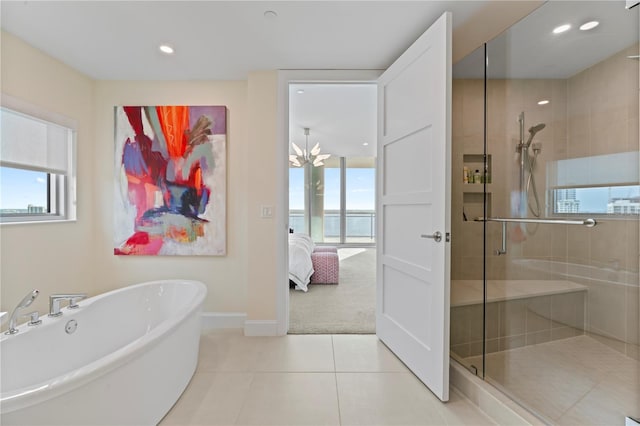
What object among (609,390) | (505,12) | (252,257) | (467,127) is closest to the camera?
(609,390)

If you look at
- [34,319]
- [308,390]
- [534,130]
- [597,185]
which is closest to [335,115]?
[534,130]

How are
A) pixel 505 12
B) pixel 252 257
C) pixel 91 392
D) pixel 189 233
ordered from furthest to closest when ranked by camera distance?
pixel 189 233
pixel 252 257
pixel 505 12
pixel 91 392

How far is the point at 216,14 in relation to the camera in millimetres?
1812

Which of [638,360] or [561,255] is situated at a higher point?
[561,255]

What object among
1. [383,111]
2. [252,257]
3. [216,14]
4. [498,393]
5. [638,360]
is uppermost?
[216,14]

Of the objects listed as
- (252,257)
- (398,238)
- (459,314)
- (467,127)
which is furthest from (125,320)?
(467,127)

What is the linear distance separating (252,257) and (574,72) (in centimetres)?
278

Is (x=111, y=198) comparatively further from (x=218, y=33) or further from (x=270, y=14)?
(x=270, y=14)

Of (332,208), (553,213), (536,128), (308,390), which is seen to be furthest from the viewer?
(332,208)

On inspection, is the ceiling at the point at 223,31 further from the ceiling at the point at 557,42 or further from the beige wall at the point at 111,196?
the ceiling at the point at 557,42

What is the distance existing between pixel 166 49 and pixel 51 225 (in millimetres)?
1758

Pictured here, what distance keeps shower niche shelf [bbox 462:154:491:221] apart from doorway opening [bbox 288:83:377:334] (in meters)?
1.17

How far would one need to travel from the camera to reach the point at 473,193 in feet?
7.23

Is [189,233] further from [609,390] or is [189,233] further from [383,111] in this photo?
[609,390]
